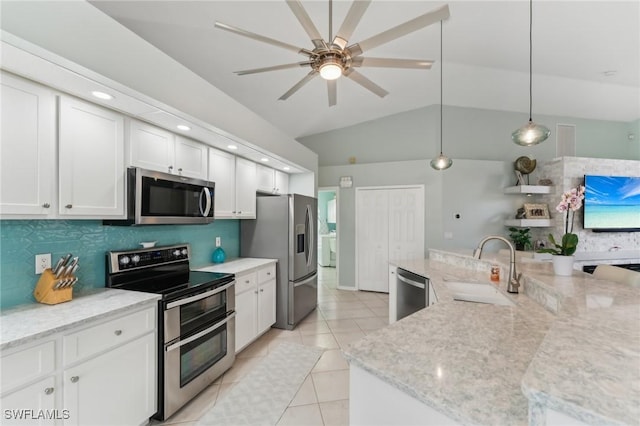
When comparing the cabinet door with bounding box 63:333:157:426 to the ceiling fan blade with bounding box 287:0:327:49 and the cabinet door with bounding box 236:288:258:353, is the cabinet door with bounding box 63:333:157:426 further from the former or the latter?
the ceiling fan blade with bounding box 287:0:327:49

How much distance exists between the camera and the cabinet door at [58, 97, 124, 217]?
166 cm

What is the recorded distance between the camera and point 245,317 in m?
2.91

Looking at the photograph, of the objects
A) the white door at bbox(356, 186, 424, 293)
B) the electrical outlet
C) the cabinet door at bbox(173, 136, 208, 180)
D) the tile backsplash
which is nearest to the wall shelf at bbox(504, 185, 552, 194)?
the white door at bbox(356, 186, 424, 293)

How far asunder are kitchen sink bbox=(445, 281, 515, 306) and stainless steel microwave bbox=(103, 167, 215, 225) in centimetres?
228

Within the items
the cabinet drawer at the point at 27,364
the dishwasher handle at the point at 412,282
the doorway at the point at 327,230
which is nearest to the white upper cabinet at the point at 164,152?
the cabinet drawer at the point at 27,364

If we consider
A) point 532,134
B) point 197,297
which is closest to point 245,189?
point 197,297

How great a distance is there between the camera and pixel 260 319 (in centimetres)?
318

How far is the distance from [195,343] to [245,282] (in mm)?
831

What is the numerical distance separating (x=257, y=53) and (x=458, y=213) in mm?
4293

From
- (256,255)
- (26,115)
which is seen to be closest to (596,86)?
(256,255)

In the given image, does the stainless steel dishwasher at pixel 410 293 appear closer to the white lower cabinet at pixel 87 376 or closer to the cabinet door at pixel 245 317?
the cabinet door at pixel 245 317

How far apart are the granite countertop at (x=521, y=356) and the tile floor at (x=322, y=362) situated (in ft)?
4.15

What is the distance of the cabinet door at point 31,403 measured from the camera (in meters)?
1.21

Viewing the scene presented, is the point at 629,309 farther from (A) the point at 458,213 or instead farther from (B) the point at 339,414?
(A) the point at 458,213
